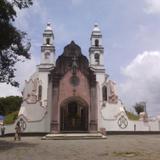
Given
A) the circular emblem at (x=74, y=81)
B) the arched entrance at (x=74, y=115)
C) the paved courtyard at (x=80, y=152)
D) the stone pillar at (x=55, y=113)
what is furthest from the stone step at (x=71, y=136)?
the paved courtyard at (x=80, y=152)

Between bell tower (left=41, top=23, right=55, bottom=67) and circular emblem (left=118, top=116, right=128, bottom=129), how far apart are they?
2787 cm

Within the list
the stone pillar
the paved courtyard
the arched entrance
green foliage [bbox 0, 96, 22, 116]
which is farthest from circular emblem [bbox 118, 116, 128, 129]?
green foliage [bbox 0, 96, 22, 116]

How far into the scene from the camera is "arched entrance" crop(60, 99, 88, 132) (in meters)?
37.9

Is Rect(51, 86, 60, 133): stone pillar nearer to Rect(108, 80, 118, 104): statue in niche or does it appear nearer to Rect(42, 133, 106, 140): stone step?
Rect(42, 133, 106, 140): stone step

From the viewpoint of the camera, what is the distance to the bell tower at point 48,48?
260 feet

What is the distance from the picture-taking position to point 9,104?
87.4 meters

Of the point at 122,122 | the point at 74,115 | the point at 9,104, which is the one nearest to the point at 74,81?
the point at 74,115

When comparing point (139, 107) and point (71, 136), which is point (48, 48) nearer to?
point (139, 107)

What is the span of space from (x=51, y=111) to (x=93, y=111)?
14.0 feet

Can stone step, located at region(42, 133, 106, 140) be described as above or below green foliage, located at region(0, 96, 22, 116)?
below

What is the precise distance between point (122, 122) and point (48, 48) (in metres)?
30.5

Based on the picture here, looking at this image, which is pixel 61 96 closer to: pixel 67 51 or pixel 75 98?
pixel 75 98

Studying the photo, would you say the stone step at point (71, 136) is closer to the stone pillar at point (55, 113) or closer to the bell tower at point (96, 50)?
the stone pillar at point (55, 113)

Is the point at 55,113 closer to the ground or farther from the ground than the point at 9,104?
closer to the ground
